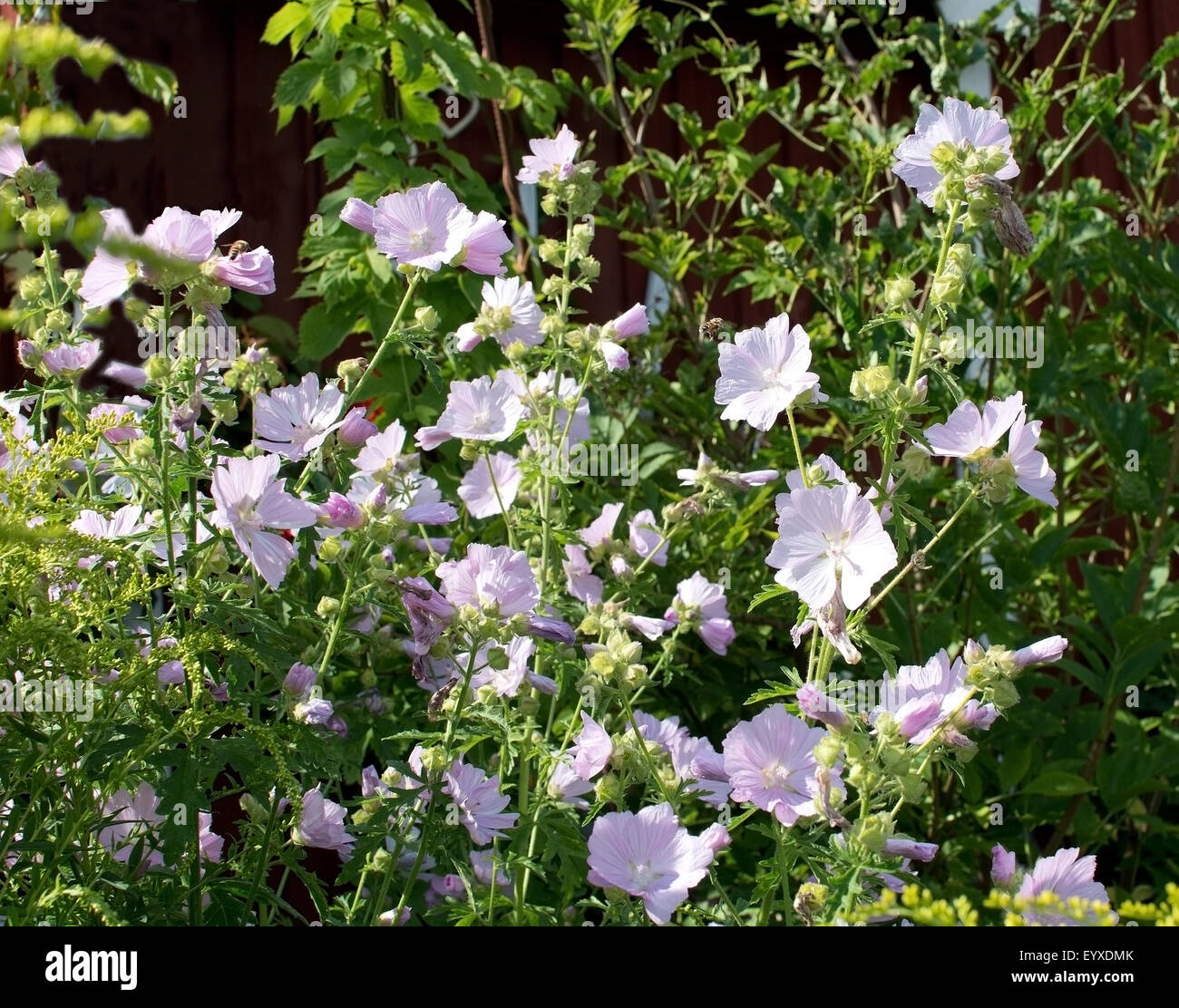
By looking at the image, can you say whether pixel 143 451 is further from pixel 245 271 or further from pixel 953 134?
pixel 953 134

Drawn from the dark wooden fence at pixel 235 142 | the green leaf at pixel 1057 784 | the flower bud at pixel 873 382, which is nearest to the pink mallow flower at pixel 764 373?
the flower bud at pixel 873 382

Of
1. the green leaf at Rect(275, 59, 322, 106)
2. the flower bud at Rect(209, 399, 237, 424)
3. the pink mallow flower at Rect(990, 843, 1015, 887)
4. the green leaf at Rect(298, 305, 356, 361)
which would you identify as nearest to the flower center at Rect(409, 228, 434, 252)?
the flower bud at Rect(209, 399, 237, 424)

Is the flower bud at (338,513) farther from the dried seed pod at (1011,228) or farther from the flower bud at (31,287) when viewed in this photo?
the dried seed pod at (1011,228)

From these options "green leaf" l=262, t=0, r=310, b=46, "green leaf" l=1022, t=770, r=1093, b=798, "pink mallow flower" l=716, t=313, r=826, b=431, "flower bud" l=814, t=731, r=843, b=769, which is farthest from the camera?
"green leaf" l=262, t=0, r=310, b=46

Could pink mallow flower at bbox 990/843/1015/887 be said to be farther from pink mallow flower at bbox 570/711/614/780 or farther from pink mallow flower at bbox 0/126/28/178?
pink mallow flower at bbox 0/126/28/178

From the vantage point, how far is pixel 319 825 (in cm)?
164

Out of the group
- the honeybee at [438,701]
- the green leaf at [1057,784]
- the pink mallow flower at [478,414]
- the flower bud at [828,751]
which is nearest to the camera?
the flower bud at [828,751]

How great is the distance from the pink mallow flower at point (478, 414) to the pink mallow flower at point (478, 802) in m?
0.47

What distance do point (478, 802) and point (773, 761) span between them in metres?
0.38

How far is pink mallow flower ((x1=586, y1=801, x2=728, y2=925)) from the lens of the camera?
54.6 inches

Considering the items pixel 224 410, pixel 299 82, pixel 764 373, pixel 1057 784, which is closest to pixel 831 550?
pixel 764 373

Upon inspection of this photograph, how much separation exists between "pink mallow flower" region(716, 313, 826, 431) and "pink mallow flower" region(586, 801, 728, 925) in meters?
0.44

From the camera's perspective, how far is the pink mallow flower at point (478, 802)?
1592 millimetres

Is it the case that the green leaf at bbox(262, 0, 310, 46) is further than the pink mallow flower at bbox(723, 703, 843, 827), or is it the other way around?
the green leaf at bbox(262, 0, 310, 46)
